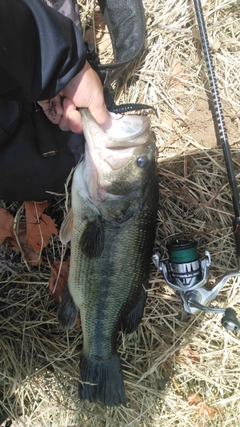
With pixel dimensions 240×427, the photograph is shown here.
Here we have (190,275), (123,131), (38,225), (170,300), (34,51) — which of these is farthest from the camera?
(170,300)

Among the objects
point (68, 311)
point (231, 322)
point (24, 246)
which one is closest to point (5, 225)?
point (24, 246)

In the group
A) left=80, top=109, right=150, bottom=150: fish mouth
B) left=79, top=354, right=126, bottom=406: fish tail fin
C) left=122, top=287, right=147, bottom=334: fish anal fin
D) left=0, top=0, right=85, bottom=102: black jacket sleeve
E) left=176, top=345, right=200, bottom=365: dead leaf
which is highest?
left=0, top=0, right=85, bottom=102: black jacket sleeve

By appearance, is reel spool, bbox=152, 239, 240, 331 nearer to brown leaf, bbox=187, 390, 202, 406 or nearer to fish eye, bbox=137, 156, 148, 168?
fish eye, bbox=137, 156, 148, 168

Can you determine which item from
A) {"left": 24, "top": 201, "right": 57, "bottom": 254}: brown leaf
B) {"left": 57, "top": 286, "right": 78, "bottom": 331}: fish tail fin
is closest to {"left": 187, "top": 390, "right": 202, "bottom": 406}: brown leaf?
{"left": 57, "top": 286, "right": 78, "bottom": 331}: fish tail fin

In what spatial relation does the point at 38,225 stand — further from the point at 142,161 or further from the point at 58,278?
the point at 142,161

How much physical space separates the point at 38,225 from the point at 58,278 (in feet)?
1.24

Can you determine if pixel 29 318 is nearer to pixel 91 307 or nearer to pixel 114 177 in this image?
pixel 91 307

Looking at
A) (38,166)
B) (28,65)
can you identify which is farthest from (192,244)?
(28,65)

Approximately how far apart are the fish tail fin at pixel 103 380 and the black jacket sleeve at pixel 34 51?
1.57 metres

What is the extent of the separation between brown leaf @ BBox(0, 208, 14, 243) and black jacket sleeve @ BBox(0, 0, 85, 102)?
829 mm

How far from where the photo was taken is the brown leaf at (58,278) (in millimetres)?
2375

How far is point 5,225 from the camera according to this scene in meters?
2.33

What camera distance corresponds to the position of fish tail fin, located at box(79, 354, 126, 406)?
85.4 inches

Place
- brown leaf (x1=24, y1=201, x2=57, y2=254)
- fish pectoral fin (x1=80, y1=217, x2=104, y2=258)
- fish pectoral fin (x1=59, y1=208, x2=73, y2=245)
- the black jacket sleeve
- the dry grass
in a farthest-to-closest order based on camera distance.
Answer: the dry grass, brown leaf (x1=24, y1=201, x2=57, y2=254), fish pectoral fin (x1=59, y1=208, x2=73, y2=245), fish pectoral fin (x1=80, y1=217, x2=104, y2=258), the black jacket sleeve
